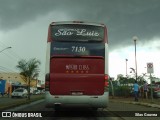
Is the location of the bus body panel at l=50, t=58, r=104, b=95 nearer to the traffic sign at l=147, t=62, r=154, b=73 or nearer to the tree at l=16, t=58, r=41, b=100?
the traffic sign at l=147, t=62, r=154, b=73

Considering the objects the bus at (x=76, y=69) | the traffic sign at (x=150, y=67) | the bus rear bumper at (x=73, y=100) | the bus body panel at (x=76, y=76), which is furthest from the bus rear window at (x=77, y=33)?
the traffic sign at (x=150, y=67)

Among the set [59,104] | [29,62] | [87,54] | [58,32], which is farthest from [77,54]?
[29,62]

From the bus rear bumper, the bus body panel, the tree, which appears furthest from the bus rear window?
the tree

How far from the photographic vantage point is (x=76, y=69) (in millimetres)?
15938

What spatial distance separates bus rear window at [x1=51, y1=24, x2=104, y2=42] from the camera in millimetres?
16266

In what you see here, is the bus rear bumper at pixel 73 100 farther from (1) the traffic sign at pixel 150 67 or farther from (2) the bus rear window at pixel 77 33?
(1) the traffic sign at pixel 150 67

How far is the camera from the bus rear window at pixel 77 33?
1627 cm

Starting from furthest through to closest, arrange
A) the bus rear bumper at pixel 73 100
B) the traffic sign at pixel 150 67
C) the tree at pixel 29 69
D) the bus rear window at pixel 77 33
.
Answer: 1. the tree at pixel 29 69
2. the traffic sign at pixel 150 67
3. the bus rear window at pixel 77 33
4. the bus rear bumper at pixel 73 100

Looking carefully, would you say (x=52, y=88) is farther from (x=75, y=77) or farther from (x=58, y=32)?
(x=58, y=32)

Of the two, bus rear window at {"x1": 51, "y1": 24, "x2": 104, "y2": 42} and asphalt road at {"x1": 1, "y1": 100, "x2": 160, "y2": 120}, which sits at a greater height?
bus rear window at {"x1": 51, "y1": 24, "x2": 104, "y2": 42}

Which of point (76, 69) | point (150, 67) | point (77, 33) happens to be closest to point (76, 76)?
point (76, 69)

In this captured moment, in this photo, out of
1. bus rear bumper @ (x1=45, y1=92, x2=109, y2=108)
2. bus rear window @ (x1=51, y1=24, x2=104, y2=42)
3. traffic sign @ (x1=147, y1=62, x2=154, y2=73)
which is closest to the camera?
bus rear bumper @ (x1=45, y1=92, x2=109, y2=108)

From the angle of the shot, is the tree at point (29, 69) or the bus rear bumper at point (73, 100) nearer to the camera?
the bus rear bumper at point (73, 100)

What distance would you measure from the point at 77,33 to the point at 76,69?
71.3 inches
